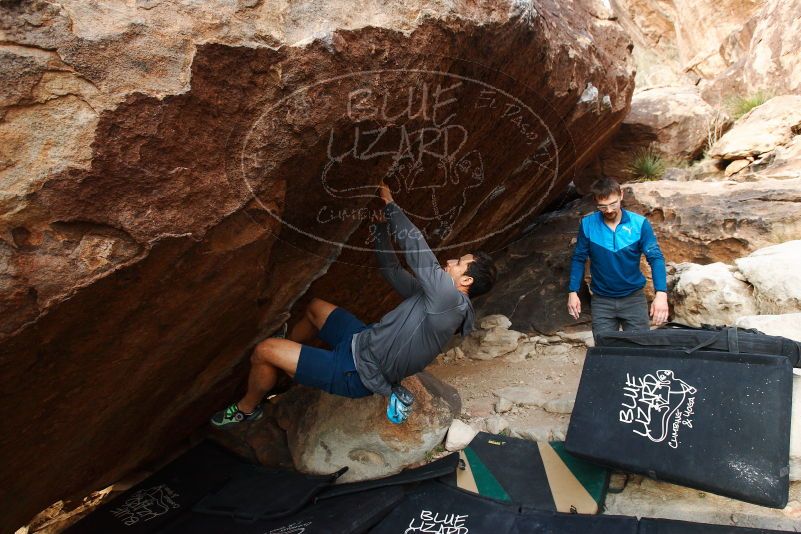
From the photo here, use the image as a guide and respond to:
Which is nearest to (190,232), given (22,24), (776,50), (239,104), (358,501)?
(239,104)

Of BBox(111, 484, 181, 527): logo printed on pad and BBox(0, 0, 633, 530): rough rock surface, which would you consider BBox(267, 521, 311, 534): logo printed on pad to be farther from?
BBox(0, 0, 633, 530): rough rock surface

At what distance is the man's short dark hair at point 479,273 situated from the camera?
9.27ft

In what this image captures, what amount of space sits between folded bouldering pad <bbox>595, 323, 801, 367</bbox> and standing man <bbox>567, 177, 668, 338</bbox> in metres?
0.65

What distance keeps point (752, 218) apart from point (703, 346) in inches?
94.5

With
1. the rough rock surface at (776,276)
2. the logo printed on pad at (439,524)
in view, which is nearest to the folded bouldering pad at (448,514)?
the logo printed on pad at (439,524)

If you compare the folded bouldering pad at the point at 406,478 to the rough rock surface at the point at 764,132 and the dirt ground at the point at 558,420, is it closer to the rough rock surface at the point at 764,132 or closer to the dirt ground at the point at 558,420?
the dirt ground at the point at 558,420

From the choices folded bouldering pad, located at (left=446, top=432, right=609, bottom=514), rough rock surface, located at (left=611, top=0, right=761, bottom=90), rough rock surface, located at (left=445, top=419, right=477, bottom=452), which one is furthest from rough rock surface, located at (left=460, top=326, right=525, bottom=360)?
rough rock surface, located at (left=611, top=0, right=761, bottom=90)

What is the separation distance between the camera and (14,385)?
75.5 inches

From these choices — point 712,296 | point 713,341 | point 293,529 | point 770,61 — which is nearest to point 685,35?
point 770,61

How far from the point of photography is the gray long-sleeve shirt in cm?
246

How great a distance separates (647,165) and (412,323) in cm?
452

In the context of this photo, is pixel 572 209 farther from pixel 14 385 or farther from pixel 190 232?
pixel 14 385

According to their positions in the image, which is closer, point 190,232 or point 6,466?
point 190,232

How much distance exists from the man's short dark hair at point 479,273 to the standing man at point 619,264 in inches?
35.9
